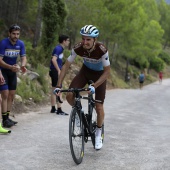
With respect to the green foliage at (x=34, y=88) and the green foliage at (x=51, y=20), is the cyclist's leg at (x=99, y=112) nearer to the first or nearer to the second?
the green foliage at (x=34, y=88)

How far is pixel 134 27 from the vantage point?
37000 mm

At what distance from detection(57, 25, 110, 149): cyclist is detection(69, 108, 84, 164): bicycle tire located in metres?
0.47

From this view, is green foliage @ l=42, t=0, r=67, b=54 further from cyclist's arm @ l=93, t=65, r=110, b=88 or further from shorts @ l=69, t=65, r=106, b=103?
cyclist's arm @ l=93, t=65, r=110, b=88

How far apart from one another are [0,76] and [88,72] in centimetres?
188

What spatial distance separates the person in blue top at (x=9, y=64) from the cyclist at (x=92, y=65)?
6.48 feet

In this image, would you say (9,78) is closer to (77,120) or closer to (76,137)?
(77,120)

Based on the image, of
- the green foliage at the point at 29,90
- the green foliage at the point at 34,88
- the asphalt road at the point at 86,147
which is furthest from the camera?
the green foliage at the point at 34,88

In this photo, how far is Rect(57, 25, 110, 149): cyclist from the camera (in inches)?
199

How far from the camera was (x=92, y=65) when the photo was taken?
5.50m

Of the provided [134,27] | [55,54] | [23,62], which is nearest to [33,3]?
[134,27]

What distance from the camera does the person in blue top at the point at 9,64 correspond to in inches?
273

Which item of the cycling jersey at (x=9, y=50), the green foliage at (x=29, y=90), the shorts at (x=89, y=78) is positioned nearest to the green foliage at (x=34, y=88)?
the green foliage at (x=29, y=90)

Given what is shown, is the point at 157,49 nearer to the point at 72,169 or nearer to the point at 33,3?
the point at 33,3

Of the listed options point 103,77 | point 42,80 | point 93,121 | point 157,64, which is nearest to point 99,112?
point 93,121
